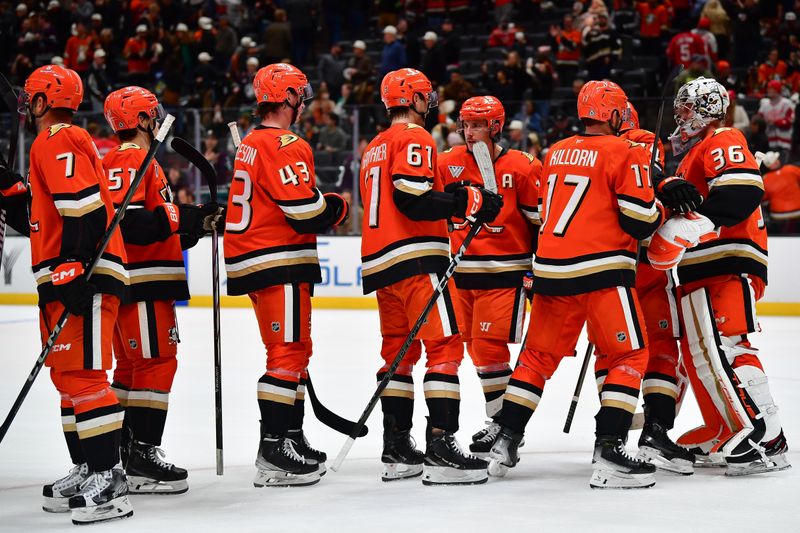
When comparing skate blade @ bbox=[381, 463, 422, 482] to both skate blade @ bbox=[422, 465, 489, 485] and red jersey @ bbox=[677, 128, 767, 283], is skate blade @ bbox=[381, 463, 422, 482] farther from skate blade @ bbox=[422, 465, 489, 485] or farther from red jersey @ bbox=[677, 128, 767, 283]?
red jersey @ bbox=[677, 128, 767, 283]

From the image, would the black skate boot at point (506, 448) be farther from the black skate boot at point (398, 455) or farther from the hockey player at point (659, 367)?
the hockey player at point (659, 367)

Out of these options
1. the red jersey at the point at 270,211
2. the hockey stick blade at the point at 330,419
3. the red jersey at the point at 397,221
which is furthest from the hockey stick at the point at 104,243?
the hockey stick blade at the point at 330,419

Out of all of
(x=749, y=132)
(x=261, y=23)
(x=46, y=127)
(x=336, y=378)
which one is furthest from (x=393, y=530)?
(x=261, y=23)

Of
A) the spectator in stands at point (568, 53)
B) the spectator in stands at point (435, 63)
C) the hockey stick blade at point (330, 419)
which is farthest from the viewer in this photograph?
the spectator in stands at point (435, 63)

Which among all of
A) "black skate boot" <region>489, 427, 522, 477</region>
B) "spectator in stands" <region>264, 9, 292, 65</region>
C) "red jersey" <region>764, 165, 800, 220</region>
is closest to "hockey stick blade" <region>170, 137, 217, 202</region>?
"black skate boot" <region>489, 427, 522, 477</region>

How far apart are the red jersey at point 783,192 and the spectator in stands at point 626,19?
390 centimetres

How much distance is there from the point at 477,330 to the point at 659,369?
2.69ft

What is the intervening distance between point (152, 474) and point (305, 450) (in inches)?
25.5

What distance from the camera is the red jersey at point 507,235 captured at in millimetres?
5262

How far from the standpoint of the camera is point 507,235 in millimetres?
5285

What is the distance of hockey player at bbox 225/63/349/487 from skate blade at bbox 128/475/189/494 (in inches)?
11.4

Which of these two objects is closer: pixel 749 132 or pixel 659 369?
pixel 659 369

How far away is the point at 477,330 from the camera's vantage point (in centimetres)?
526

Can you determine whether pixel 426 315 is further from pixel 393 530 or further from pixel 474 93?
pixel 474 93
